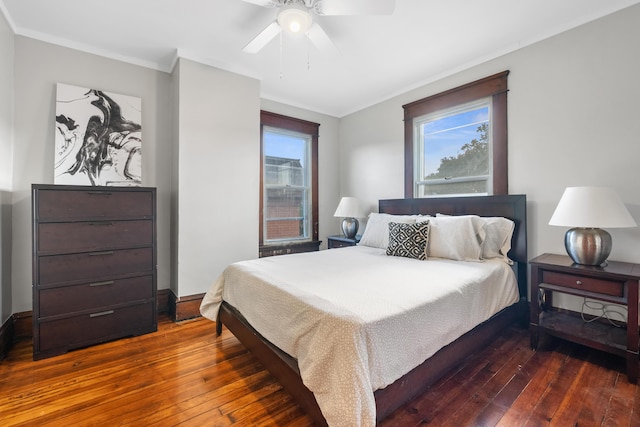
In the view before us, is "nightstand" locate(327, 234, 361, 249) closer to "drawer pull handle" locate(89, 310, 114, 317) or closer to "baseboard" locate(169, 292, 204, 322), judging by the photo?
"baseboard" locate(169, 292, 204, 322)

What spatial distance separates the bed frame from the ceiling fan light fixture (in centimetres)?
211

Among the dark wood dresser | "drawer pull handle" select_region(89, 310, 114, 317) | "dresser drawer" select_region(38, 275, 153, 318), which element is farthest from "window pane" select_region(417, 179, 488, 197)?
"drawer pull handle" select_region(89, 310, 114, 317)

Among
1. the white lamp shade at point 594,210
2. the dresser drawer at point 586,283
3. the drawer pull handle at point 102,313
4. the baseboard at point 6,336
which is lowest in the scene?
the baseboard at point 6,336

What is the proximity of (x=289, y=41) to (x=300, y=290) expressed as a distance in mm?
2280

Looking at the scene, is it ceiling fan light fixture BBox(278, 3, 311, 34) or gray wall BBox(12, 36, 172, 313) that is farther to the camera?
gray wall BBox(12, 36, 172, 313)

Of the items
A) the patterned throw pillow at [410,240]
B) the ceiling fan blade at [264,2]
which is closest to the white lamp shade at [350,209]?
the patterned throw pillow at [410,240]

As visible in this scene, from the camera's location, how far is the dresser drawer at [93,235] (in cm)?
210

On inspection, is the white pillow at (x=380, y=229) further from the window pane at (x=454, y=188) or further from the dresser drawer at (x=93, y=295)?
the dresser drawer at (x=93, y=295)

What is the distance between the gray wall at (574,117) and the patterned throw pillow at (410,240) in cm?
100

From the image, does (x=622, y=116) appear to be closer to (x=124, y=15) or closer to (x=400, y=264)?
(x=400, y=264)

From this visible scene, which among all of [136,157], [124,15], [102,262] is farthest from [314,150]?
[102,262]

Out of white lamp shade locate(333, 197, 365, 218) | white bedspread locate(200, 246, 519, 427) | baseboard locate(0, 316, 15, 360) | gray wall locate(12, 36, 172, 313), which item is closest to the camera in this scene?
white bedspread locate(200, 246, 519, 427)

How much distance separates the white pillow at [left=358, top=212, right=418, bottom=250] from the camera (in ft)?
10.1

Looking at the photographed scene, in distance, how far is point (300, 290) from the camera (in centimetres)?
165
